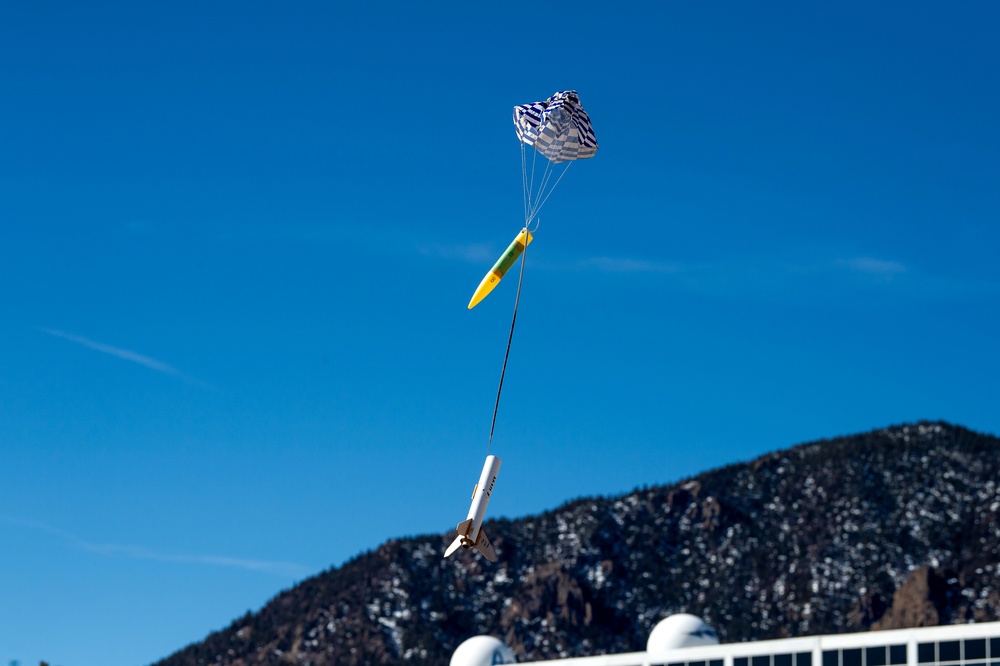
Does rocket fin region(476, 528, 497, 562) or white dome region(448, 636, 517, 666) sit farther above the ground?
white dome region(448, 636, 517, 666)

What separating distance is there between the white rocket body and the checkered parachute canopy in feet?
37.9

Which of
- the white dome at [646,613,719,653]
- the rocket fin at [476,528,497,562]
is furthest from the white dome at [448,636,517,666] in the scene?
the rocket fin at [476,528,497,562]

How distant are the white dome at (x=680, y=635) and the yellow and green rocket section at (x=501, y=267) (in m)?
30.9

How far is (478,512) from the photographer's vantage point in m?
55.9

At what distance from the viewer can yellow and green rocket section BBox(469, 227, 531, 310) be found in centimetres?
5641

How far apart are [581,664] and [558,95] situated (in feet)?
122

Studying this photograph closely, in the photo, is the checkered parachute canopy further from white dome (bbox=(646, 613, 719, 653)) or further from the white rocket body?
Result: white dome (bbox=(646, 613, 719, 653))

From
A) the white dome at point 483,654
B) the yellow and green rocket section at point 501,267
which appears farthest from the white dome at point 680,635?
the yellow and green rocket section at point 501,267

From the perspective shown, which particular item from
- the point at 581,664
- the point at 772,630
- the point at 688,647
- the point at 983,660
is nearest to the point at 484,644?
the point at 581,664

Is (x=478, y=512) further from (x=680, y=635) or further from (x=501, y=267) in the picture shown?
(x=680, y=635)

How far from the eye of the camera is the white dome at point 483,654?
90875mm

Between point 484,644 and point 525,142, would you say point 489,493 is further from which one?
point 484,644

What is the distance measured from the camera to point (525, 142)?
58.8 metres

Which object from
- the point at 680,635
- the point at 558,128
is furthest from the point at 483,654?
the point at 558,128
